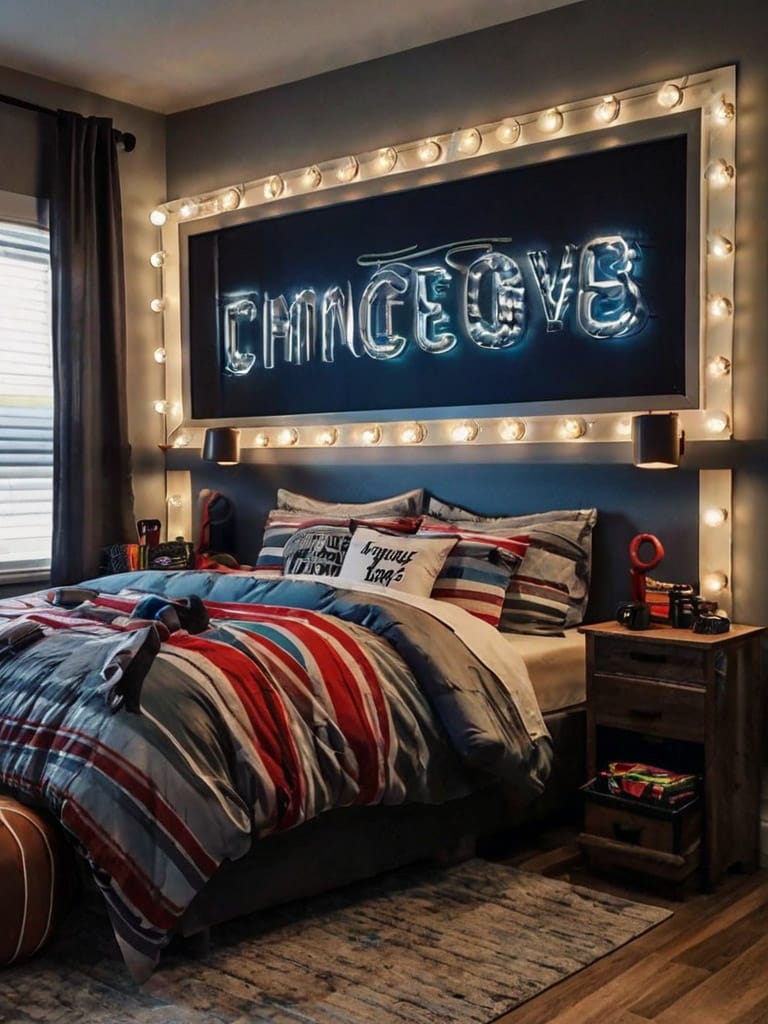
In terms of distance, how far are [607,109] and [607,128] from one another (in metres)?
0.06

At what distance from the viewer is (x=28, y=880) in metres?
2.54

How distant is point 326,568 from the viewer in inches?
164

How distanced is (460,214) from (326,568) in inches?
56.8

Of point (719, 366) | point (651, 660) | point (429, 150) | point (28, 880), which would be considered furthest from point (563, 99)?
point (28, 880)

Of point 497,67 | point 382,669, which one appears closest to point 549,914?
point 382,669

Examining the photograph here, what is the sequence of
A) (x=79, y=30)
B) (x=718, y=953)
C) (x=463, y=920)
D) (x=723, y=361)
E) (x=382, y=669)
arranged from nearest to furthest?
(x=718, y=953)
(x=463, y=920)
(x=382, y=669)
(x=723, y=361)
(x=79, y=30)

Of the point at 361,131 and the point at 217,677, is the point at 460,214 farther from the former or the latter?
the point at 217,677

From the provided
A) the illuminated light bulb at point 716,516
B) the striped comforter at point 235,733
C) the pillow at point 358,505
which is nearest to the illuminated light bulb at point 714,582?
the illuminated light bulb at point 716,516

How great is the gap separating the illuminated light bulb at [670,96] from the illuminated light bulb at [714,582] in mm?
1535

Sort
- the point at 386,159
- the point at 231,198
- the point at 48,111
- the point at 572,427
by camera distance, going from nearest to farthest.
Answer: the point at 572,427 < the point at 386,159 < the point at 48,111 < the point at 231,198

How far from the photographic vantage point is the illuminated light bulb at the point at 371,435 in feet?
15.3

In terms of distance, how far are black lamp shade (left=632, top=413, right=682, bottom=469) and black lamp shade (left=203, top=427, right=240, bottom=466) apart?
1.95 metres

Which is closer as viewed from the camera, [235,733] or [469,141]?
[235,733]

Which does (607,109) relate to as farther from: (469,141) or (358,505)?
(358,505)
